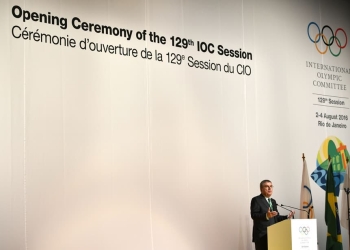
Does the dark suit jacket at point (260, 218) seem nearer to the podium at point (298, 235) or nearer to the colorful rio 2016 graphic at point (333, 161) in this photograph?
the colorful rio 2016 graphic at point (333, 161)

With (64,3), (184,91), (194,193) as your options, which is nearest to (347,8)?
(184,91)

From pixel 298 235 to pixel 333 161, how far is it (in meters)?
5.14

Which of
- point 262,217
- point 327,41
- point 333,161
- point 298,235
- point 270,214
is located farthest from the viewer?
point 327,41

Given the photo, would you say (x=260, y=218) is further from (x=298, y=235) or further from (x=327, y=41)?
(x=327, y=41)

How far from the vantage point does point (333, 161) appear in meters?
10.3

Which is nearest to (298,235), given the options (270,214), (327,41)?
(270,214)

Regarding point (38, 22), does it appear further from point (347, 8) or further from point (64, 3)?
point (347, 8)

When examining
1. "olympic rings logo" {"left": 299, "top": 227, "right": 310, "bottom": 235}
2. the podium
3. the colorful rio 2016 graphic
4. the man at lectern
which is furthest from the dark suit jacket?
"olympic rings logo" {"left": 299, "top": 227, "right": 310, "bottom": 235}

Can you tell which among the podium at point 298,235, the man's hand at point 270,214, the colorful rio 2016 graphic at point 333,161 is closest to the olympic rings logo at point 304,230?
the podium at point 298,235

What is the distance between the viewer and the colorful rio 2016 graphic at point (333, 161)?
394 inches

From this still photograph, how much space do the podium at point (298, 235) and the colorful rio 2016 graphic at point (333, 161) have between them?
4482 mm

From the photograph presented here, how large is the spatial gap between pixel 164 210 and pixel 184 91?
5.79 ft

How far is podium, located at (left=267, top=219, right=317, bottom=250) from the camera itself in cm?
543

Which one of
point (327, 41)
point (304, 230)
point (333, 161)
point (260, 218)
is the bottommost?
point (260, 218)
